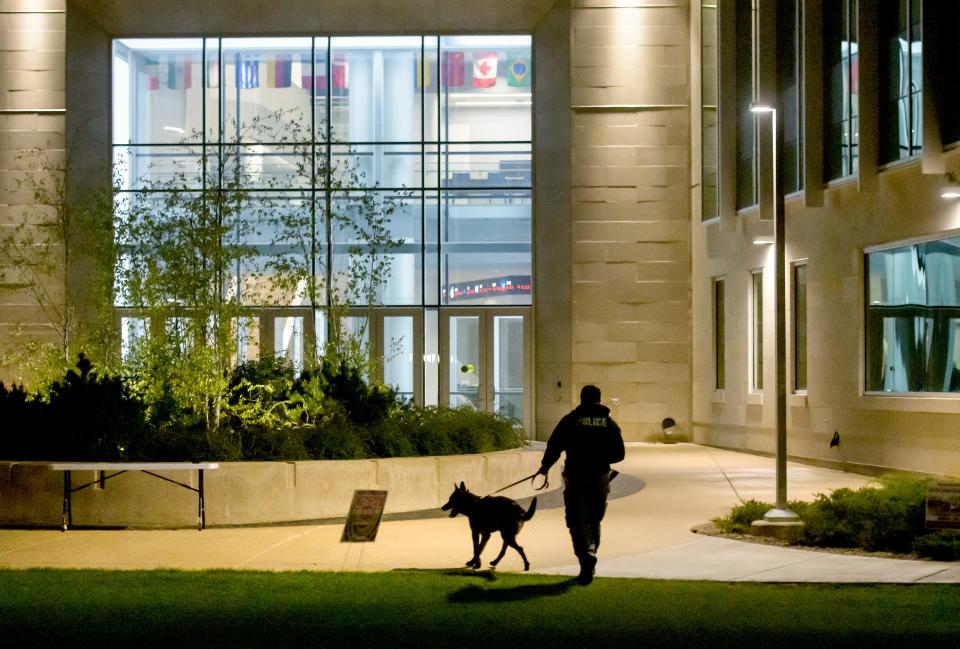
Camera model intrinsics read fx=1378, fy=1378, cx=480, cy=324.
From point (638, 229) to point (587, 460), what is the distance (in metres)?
19.8

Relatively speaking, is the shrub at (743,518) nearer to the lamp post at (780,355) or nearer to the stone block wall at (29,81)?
the lamp post at (780,355)

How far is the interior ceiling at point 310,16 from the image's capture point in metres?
31.9

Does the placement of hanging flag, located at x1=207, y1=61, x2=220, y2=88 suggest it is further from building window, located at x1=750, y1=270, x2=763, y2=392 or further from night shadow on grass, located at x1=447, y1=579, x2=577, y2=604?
night shadow on grass, located at x1=447, y1=579, x2=577, y2=604

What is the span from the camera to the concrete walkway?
12266 mm

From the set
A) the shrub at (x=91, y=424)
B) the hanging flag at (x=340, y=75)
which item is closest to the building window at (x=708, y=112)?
the hanging flag at (x=340, y=75)

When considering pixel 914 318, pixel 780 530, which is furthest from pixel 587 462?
pixel 914 318

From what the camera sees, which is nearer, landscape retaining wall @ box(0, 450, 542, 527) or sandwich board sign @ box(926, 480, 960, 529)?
sandwich board sign @ box(926, 480, 960, 529)

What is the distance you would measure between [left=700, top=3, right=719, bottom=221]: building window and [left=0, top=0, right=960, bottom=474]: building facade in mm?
70

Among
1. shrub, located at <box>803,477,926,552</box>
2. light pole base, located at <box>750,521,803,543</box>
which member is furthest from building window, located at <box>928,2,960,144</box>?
light pole base, located at <box>750,521,803,543</box>

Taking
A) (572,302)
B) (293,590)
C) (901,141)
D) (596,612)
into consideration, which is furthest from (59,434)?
(572,302)

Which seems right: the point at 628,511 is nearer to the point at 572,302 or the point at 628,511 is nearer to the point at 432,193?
the point at 572,302

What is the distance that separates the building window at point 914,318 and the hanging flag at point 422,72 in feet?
45.1

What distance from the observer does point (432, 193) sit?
107 ft

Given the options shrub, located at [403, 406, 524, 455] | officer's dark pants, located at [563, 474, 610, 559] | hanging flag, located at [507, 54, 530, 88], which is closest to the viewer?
officer's dark pants, located at [563, 474, 610, 559]
